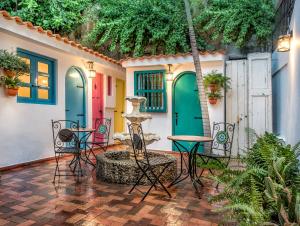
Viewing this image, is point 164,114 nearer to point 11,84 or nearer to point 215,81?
point 215,81

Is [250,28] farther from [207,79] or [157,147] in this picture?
[157,147]

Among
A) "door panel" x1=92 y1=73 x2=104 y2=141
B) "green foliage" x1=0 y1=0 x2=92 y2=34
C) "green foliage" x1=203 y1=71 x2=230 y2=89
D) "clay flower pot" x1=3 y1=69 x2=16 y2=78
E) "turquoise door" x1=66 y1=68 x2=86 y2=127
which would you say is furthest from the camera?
"green foliage" x1=0 y1=0 x2=92 y2=34

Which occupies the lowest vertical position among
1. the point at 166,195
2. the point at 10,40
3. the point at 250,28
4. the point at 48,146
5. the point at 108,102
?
the point at 166,195

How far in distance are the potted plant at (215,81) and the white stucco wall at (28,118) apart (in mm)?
3247

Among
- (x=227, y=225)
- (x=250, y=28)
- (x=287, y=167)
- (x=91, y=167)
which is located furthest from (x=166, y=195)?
(x=250, y=28)

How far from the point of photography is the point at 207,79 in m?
6.09

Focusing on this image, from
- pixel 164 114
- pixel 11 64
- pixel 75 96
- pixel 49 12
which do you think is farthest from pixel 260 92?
Answer: pixel 49 12

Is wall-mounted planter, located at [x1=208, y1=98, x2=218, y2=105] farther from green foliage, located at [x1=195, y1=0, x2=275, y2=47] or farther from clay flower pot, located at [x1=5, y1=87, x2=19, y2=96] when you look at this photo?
clay flower pot, located at [x1=5, y1=87, x2=19, y2=96]

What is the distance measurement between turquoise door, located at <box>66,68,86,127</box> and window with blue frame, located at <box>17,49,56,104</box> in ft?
1.85

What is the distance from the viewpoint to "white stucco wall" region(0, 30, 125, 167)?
4785 millimetres

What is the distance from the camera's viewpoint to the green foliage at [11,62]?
448 cm

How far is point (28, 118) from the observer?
530cm

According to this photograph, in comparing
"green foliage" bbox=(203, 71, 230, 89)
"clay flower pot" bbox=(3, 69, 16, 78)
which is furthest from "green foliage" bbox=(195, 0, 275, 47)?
"clay flower pot" bbox=(3, 69, 16, 78)

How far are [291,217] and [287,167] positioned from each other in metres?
0.59
